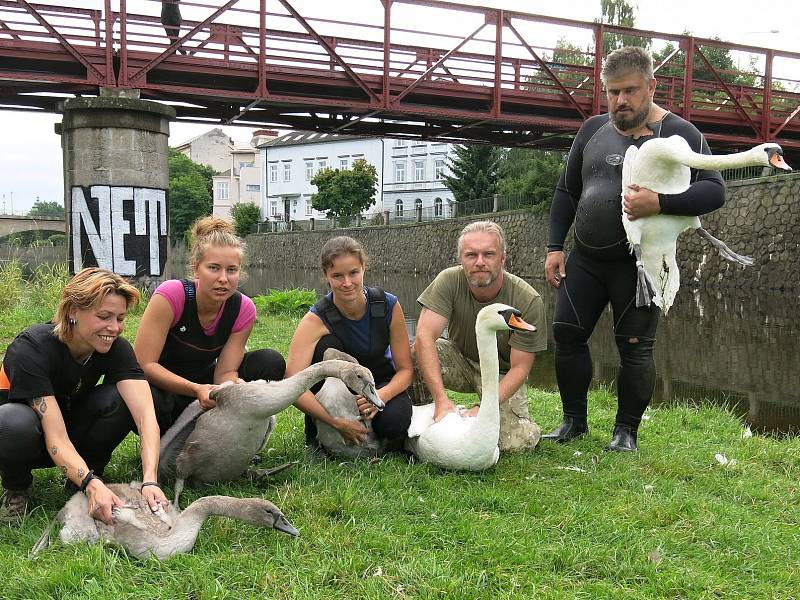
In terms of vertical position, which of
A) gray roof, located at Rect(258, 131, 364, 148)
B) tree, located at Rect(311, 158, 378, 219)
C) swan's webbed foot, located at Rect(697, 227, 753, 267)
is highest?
gray roof, located at Rect(258, 131, 364, 148)

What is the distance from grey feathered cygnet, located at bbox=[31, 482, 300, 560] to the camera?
302 cm

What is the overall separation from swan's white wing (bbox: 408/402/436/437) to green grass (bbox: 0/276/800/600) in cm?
23

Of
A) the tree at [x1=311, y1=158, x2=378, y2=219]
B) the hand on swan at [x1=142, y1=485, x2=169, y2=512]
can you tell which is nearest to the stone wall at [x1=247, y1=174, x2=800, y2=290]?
the hand on swan at [x1=142, y1=485, x2=169, y2=512]

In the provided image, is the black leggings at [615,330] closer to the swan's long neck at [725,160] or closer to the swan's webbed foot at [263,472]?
the swan's long neck at [725,160]

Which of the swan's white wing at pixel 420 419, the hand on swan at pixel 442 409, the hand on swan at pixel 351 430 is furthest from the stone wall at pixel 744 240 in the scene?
the hand on swan at pixel 351 430

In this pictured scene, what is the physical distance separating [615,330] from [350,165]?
69658mm

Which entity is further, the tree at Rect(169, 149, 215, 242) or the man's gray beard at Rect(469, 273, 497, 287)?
the tree at Rect(169, 149, 215, 242)

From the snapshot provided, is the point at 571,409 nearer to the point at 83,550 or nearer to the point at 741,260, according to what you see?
the point at 741,260

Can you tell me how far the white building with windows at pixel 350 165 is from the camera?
65.6 metres

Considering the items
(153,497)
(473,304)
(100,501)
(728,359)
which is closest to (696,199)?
(473,304)

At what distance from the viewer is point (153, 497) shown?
3.19 m

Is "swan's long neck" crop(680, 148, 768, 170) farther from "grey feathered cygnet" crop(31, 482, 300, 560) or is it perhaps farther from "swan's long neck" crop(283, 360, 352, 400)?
A: "grey feathered cygnet" crop(31, 482, 300, 560)

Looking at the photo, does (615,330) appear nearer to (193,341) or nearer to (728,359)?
(193,341)

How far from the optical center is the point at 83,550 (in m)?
3.03
